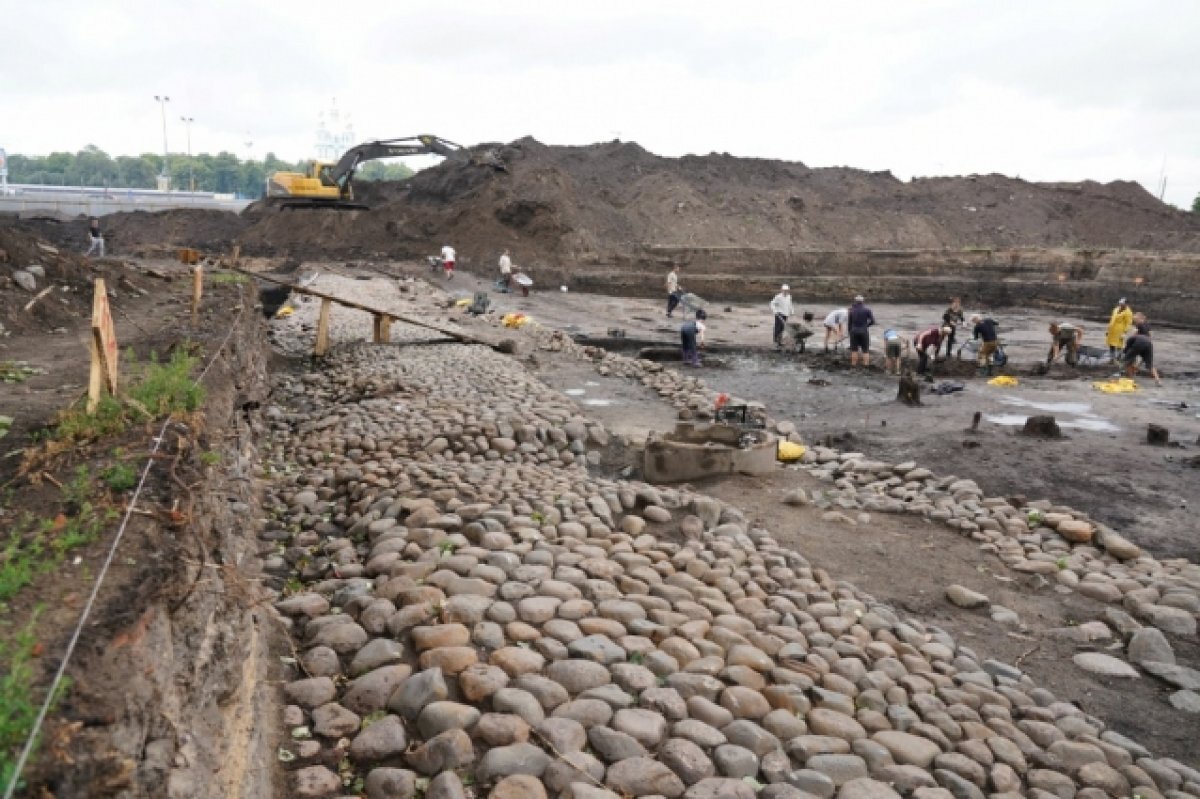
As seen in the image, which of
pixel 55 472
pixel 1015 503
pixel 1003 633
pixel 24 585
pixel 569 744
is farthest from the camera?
pixel 1015 503

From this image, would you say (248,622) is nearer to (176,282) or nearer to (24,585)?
(24,585)

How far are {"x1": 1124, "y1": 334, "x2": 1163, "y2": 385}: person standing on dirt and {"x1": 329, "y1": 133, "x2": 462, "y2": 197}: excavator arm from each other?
78.0 ft

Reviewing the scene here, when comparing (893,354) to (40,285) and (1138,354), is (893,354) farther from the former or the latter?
(40,285)

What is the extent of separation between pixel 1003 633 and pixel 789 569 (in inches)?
61.7

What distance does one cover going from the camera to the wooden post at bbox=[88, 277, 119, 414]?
169 inches

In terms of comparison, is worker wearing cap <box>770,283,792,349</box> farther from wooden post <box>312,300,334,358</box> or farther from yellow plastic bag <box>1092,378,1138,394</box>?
wooden post <box>312,300,334,358</box>

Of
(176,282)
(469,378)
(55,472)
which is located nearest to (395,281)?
(176,282)

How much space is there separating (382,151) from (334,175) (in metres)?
2.31

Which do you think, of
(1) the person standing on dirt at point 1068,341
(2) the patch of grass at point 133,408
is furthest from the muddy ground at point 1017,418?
(2) the patch of grass at point 133,408

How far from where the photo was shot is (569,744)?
11.3 ft

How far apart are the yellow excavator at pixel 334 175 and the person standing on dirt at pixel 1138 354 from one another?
78.0ft

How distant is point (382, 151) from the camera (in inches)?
1204

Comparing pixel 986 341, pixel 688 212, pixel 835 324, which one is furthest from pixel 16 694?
pixel 688 212

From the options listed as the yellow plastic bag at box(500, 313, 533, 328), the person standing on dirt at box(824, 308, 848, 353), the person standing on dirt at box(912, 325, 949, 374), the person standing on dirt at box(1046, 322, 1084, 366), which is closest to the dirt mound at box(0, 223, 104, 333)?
the yellow plastic bag at box(500, 313, 533, 328)
